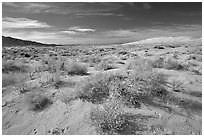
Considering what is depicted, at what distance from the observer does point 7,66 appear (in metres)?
11.0

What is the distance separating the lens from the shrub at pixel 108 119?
481 centimetres

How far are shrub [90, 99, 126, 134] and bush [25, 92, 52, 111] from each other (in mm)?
1745

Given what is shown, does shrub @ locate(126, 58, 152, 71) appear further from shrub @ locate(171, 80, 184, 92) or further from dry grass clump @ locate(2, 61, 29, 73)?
dry grass clump @ locate(2, 61, 29, 73)

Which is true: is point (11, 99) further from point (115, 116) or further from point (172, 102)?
point (172, 102)

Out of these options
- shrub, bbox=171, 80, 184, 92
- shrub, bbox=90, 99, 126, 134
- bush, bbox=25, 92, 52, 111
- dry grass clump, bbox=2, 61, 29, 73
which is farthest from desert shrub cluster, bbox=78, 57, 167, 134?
dry grass clump, bbox=2, 61, 29, 73

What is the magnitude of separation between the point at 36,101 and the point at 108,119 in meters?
2.55

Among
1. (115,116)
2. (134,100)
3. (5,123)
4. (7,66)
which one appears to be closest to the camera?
(115,116)

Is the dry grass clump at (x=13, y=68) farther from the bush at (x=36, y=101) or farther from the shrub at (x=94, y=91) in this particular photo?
the shrub at (x=94, y=91)

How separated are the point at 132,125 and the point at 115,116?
1.71ft

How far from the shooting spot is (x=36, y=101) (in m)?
6.21

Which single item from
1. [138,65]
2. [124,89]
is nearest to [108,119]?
[124,89]

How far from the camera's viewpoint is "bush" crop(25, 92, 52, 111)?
611cm

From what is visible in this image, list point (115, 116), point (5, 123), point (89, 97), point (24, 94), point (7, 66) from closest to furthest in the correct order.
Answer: point (115, 116) < point (5, 123) < point (89, 97) < point (24, 94) < point (7, 66)

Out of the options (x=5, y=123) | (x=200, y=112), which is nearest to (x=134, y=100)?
(x=200, y=112)
